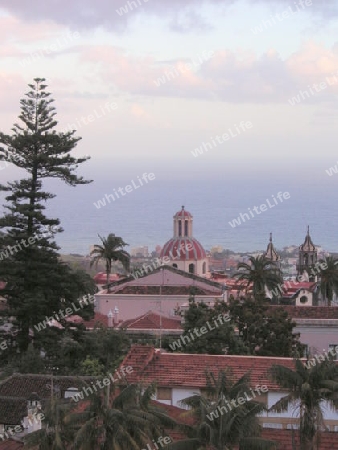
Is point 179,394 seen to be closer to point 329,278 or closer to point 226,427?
point 226,427

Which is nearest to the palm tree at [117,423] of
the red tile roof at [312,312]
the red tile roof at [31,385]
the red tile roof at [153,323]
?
the red tile roof at [31,385]

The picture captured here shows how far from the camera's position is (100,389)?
A: 1986 cm

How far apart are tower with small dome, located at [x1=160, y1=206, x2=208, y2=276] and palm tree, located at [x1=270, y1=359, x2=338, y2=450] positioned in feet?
128

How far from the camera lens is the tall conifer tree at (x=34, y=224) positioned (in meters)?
34.9

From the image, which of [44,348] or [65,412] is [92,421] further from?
[44,348]

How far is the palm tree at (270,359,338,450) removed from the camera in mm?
19766

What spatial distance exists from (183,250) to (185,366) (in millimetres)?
Answer: 33672

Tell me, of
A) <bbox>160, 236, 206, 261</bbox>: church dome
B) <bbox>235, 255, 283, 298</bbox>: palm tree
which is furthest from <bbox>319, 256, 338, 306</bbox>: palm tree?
<bbox>160, 236, 206, 261</bbox>: church dome

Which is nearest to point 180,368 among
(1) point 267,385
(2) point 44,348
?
(1) point 267,385

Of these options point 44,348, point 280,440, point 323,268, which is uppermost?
point 323,268

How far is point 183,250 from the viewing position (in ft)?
197

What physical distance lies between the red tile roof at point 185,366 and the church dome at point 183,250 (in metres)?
32.3

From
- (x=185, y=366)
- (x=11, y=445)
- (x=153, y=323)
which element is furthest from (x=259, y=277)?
(x=11, y=445)

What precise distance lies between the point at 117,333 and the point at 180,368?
9.38m
